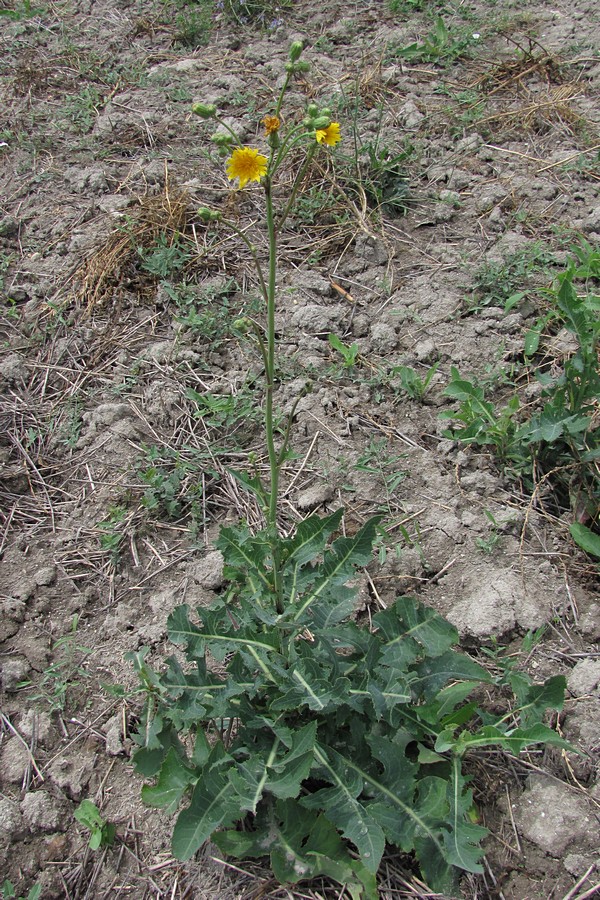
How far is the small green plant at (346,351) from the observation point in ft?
9.10

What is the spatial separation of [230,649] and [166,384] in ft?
4.36

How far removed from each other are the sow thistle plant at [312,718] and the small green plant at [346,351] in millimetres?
1043

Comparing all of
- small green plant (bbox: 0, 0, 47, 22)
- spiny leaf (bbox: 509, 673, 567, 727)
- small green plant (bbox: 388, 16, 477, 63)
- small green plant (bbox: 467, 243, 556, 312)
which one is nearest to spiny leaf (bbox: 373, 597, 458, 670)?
spiny leaf (bbox: 509, 673, 567, 727)

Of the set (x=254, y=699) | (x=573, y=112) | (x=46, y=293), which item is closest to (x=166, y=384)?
(x=46, y=293)

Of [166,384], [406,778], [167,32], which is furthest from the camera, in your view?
[167,32]

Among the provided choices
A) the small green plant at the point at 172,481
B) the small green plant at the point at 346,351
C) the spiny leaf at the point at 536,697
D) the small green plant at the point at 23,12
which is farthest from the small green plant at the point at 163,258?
the small green plant at the point at 23,12

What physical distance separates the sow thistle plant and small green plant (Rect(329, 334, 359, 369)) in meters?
1.04

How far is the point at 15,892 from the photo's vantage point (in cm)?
171

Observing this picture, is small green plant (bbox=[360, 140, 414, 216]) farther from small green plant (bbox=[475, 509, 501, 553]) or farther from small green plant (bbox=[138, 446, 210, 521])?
small green plant (bbox=[475, 509, 501, 553])

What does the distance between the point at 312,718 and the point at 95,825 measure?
2.11ft

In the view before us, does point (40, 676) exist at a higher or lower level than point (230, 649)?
lower

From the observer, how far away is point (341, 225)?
3305mm

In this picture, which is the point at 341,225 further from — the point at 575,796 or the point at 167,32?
the point at 575,796

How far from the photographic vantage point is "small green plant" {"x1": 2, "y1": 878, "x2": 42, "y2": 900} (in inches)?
66.5
